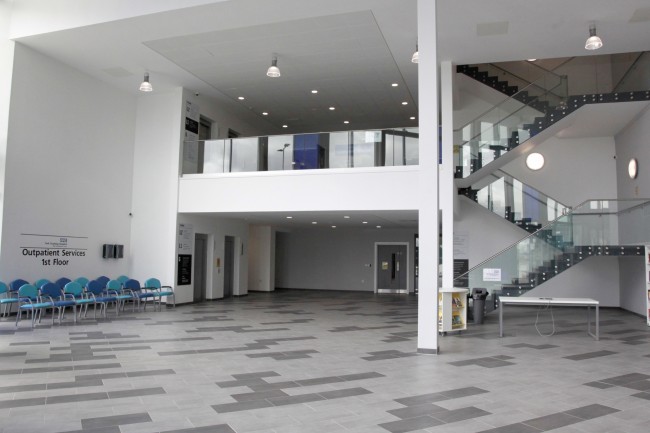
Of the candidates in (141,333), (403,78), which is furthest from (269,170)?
Answer: (141,333)

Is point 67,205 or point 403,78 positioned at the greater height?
point 403,78

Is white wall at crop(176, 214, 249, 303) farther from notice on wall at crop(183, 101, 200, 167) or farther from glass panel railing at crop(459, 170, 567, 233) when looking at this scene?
glass panel railing at crop(459, 170, 567, 233)

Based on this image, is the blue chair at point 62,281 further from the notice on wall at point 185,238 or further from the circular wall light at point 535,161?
the circular wall light at point 535,161

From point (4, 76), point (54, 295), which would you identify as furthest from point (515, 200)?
point (4, 76)

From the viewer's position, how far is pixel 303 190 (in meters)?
12.2

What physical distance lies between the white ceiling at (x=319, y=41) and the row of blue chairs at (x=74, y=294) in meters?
5.33

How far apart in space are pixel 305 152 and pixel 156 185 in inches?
184

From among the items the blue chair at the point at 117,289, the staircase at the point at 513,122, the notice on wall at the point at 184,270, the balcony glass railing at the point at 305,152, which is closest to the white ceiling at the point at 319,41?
the staircase at the point at 513,122

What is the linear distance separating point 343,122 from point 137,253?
8.58m

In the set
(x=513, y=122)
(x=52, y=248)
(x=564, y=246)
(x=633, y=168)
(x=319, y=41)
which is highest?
(x=319, y=41)

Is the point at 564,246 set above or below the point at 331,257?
above

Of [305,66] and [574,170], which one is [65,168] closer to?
[305,66]

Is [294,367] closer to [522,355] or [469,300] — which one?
[522,355]

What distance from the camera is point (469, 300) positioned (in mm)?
11469
